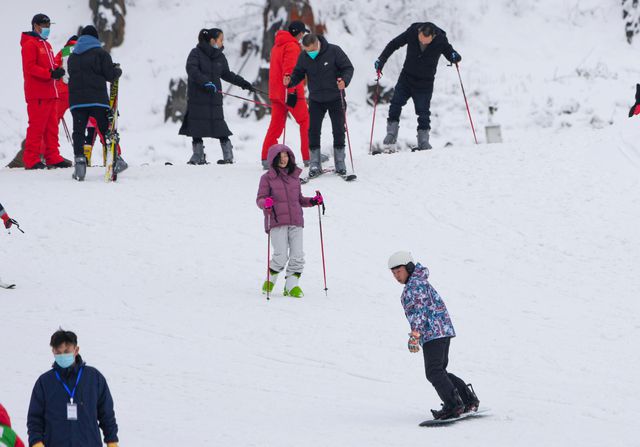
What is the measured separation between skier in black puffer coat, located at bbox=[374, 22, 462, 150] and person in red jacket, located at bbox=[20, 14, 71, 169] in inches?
176

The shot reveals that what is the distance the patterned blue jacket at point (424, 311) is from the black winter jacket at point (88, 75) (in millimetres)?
7903

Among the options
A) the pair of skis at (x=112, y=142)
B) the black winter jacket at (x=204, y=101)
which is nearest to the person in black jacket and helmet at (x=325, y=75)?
the black winter jacket at (x=204, y=101)

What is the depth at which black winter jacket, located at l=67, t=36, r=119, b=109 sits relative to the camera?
14.6 metres

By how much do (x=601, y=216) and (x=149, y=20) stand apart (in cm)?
1390

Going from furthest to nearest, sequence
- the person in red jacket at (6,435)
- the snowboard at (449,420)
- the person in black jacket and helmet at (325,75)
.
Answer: the person in black jacket and helmet at (325,75)
the snowboard at (449,420)
the person in red jacket at (6,435)

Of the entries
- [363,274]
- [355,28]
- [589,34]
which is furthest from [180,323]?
[589,34]

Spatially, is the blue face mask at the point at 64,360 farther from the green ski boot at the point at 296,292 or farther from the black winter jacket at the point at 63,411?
the green ski boot at the point at 296,292

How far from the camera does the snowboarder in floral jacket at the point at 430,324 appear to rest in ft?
25.1

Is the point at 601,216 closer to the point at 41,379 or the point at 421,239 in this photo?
the point at 421,239

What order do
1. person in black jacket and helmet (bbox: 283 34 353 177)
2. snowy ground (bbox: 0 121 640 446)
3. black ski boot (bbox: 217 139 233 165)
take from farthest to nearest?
black ski boot (bbox: 217 139 233 165)
person in black jacket and helmet (bbox: 283 34 353 177)
snowy ground (bbox: 0 121 640 446)

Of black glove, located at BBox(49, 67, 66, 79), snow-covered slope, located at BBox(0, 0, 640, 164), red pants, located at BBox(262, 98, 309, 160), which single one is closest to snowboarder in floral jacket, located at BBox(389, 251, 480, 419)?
red pants, located at BBox(262, 98, 309, 160)

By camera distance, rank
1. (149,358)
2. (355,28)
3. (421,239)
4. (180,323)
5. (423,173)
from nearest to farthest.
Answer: (149,358), (180,323), (421,239), (423,173), (355,28)

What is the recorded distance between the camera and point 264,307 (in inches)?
412

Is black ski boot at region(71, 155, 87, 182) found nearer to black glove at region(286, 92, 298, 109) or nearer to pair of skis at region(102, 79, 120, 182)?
pair of skis at region(102, 79, 120, 182)
